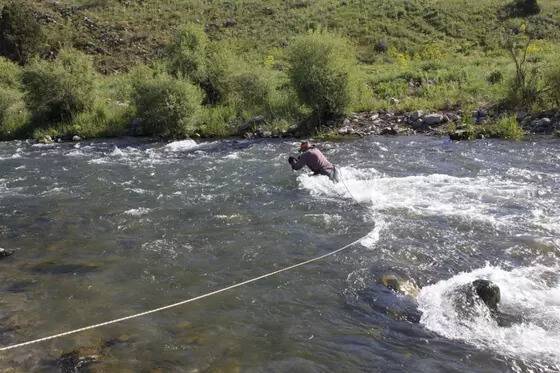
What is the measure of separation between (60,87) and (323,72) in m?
13.7

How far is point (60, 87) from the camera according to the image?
2620 cm

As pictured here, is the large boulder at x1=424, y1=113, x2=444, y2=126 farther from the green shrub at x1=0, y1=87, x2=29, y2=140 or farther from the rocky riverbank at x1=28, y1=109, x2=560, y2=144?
the green shrub at x1=0, y1=87, x2=29, y2=140

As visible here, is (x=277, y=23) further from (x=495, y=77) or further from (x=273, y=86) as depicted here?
(x=495, y=77)

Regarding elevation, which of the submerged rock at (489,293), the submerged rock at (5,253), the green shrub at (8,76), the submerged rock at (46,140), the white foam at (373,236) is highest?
the green shrub at (8,76)

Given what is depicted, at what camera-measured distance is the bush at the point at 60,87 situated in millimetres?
26031

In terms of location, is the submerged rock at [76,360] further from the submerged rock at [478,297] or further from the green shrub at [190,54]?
the green shrub at [190,54]

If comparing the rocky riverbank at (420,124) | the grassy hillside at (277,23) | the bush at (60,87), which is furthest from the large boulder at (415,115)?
the grassy hillside at (277,23)

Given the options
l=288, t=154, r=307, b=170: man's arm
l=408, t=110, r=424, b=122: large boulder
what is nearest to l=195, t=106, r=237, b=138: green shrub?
l=408, t=110, r=424, b=122: large boulder

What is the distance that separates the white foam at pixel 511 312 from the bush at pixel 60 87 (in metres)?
23.4

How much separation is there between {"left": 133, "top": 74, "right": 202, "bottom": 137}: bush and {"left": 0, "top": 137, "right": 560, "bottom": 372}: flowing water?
738 centimetres

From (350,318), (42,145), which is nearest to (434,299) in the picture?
(350,318)

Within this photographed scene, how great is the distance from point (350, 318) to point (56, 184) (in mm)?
12078

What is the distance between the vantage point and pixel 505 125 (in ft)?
66.4

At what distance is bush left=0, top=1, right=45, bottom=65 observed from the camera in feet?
144
